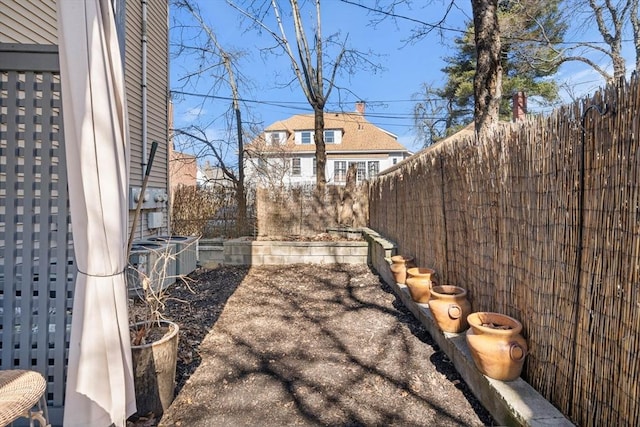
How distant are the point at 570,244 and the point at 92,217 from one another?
2.43 m

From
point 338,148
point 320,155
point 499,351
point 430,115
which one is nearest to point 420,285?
point 499,351

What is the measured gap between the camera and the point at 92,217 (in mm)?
1745

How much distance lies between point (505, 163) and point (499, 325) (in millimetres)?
1130

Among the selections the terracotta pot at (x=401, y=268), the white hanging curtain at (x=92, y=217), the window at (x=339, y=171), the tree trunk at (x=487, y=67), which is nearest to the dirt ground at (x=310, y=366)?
the terracotta pot at (x=401, y=268)

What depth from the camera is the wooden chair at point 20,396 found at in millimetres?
1355

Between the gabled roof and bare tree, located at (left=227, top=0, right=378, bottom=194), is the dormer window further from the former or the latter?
bare tree, located at (left=227, top=0, right=378, bottom=194)

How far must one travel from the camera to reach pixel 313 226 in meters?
9.07

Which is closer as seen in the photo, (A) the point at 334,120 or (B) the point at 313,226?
(B) the point at 313,226

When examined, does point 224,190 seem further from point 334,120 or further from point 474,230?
point 334,120

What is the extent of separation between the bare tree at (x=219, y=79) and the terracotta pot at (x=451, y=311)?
28.2ft

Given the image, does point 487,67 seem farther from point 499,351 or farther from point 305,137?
point 305,137

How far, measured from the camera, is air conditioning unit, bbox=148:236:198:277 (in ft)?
20.2

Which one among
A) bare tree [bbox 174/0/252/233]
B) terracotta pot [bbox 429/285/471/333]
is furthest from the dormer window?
terracotta pot [bbox 429/285/471/333]

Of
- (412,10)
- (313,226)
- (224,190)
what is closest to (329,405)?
(313,226)
